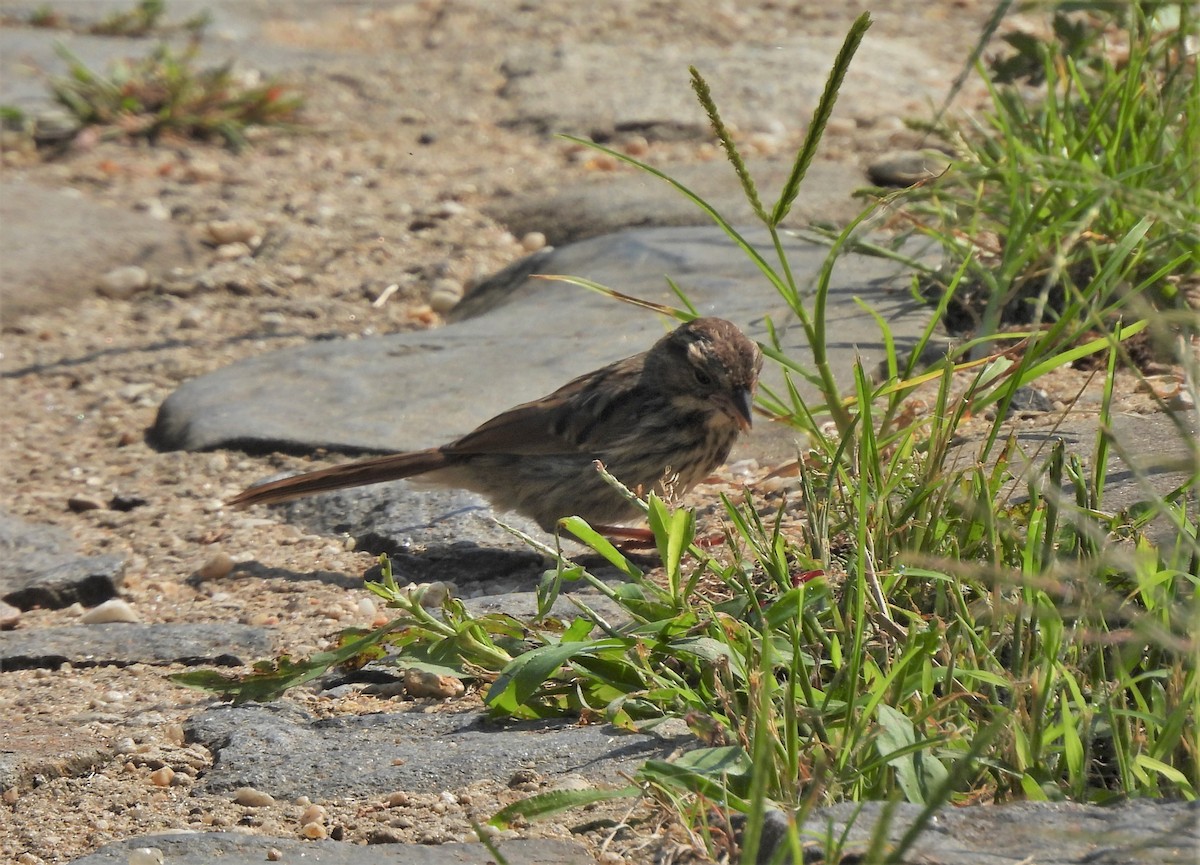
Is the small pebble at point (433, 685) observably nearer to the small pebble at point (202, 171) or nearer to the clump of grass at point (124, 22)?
the small pebble at point (202, 171)

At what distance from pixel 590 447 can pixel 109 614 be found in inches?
65.0

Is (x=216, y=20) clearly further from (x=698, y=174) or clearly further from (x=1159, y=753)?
(x=1159, y=753)

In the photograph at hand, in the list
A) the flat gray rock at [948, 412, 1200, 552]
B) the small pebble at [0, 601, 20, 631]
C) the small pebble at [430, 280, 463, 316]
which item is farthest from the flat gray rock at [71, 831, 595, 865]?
the small pebble at [430, 280, 463, 316]

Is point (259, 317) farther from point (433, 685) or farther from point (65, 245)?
point (433, 685)

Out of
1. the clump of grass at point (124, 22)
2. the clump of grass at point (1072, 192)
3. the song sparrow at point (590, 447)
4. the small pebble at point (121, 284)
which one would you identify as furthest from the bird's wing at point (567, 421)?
the clump of grass at point (124, 22)

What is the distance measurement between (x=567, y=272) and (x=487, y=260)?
924 millimetres

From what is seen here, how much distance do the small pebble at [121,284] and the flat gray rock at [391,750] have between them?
158 inches

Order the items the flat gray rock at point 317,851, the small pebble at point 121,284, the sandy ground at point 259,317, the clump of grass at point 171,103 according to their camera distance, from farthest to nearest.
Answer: the clump of grass at point 171,103 → the small pebble at point 121,284 → the sandy ground at point 259,317 → the flat gray rock at point 317,851

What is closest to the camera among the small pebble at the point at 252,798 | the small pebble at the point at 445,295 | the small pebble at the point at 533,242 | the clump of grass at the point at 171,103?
the small pebble at the point at 252,798

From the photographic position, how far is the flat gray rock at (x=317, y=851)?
255 centimetres

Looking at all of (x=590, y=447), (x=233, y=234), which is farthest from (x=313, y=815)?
(x=233, y=234)

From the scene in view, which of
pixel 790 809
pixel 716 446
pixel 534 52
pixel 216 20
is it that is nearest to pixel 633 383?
pixel 716 446

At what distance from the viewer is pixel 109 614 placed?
4.35 m

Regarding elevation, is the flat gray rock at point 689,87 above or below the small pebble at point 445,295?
above
